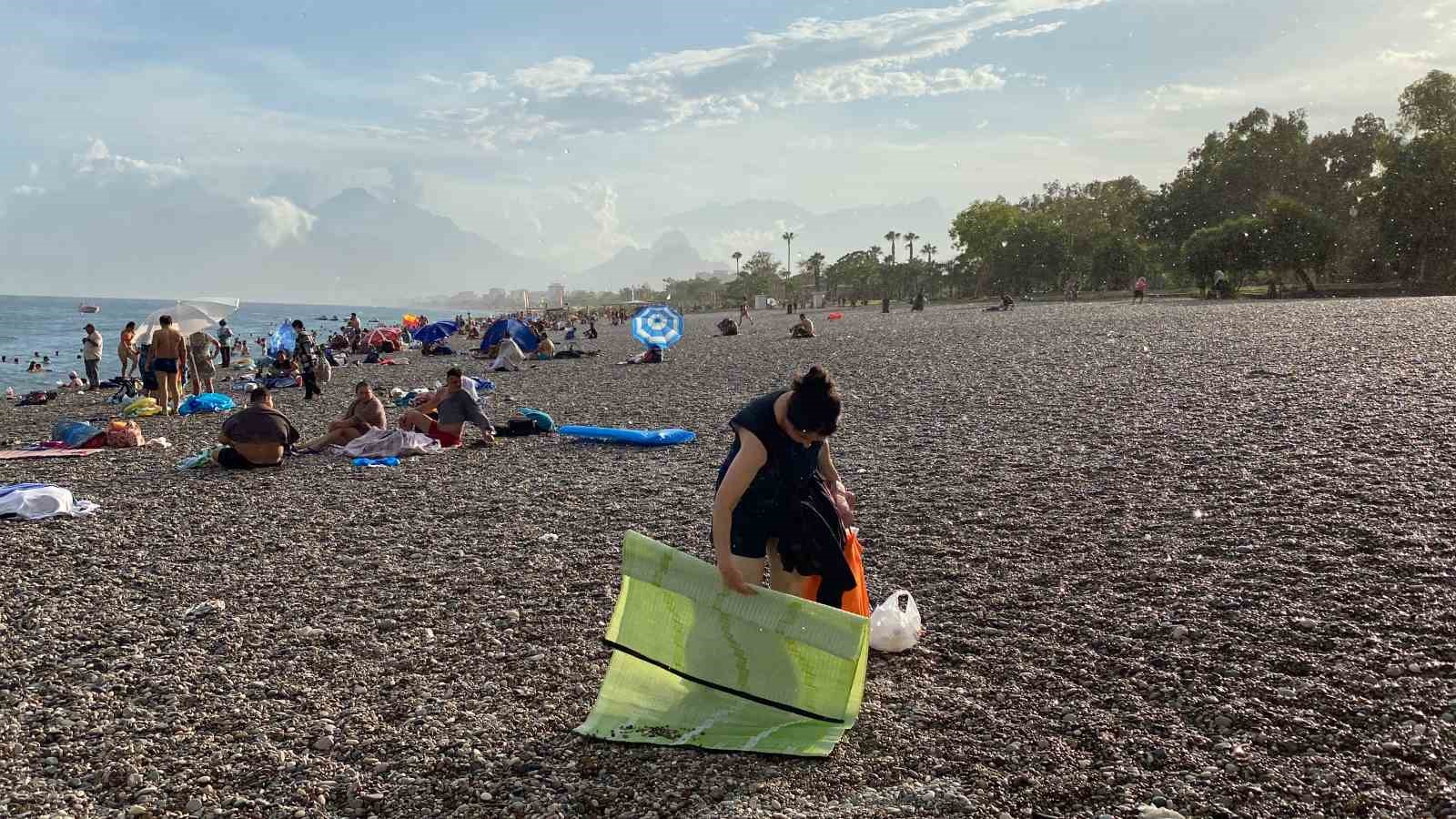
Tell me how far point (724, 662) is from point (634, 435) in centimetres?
833

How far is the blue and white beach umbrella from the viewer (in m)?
24.7

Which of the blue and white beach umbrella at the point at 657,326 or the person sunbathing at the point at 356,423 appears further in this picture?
the blue and white beach umbrella at the point at 657,326

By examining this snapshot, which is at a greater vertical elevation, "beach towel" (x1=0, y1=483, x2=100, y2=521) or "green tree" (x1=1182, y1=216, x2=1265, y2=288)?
"green tree" (x1=1182, y1=216, x2=1265, y2=288)

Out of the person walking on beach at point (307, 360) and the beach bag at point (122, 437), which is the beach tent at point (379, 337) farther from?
the beach bag at point (122, 437)

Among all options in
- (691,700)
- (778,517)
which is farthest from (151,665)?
(778,517)

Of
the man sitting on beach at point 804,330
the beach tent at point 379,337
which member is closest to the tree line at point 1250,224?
the man sitting on beach at point 804,330

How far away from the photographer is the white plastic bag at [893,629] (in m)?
4.95

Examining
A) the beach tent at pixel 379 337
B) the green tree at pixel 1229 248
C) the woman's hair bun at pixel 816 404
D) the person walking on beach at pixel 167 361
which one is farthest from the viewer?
the green tree at pixel 1229 248

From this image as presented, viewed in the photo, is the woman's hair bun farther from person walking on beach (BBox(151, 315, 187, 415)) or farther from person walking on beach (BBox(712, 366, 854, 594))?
person walking on beach (BBox(151, 315, 187, 415))

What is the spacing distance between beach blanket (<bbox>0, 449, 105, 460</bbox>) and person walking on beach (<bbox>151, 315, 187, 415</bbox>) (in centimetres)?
370

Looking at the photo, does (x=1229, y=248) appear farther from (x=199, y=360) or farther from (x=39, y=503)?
(x=39, y=503)

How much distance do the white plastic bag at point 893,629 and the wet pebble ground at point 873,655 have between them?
0.10 meters

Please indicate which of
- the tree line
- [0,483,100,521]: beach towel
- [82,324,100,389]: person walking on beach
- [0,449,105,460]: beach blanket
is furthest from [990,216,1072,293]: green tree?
[0,483,100,521]: beach towel

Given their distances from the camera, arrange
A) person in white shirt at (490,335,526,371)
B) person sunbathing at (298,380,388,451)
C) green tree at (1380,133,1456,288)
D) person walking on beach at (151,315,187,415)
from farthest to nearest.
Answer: green tree at (1380,133,1456,288) → person in white shirt at (490,335,526,371) → person walking on beach at (151,315,187,415) → person sunbathing at (298,380,388,451)
